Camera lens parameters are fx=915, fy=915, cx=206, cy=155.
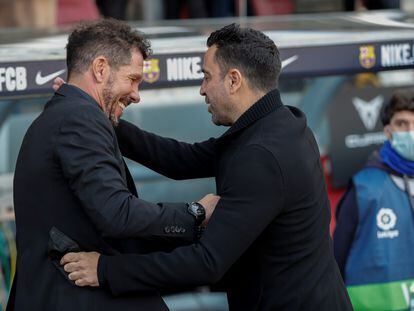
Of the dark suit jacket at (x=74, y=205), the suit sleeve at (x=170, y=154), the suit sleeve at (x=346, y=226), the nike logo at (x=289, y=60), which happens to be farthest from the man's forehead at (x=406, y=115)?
the dark suit jacket at (x=74, y=205)

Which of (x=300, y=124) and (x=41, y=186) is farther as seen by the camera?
(x=300, y=124)

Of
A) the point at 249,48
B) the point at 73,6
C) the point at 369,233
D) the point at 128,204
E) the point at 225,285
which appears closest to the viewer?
the point at 128,204

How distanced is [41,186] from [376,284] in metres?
2.00

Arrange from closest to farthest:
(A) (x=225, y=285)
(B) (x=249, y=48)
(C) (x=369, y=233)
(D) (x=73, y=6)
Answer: (B) (x=249, y=48), (A) (x=225, y=285), (C) (x=369, y=233), (D) (x=73, y=6)

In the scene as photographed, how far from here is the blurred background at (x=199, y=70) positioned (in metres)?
3.44

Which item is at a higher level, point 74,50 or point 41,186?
point 74,50

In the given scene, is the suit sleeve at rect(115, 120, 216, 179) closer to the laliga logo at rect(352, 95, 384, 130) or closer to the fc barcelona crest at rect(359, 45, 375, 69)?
the fc barcelona crest at rect(359, 45, 375, 69)

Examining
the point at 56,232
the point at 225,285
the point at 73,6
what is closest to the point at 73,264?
the point at 56,232

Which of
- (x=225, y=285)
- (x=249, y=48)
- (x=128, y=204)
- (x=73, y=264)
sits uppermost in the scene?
(x=249, y=48)

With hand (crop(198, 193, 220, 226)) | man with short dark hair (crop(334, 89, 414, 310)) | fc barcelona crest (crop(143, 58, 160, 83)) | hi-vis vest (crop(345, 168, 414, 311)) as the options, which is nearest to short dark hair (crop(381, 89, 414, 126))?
man with short dark hair (crop(334, 89, 414, 310))

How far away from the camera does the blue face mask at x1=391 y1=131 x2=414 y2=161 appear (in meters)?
4.14

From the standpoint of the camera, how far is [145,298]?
2.78 meters

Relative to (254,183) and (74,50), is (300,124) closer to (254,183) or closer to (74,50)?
(254,183)

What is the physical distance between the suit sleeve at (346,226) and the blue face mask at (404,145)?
27 centimetres
